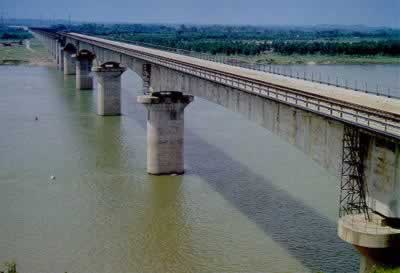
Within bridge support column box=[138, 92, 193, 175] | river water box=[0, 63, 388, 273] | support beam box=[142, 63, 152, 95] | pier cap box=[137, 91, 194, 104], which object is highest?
support beam box=[142, 63, 152, 95]

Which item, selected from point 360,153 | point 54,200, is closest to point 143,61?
point 54,200

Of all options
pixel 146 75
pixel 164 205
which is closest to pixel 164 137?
pixel 164 205

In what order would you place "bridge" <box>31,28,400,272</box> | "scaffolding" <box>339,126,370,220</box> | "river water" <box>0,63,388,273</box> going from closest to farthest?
"bridge" <box>31,28,400,272</box> → "scaffolding" <box>339,126,370,220</box> → "river water" <box>0,63,388,273</box>

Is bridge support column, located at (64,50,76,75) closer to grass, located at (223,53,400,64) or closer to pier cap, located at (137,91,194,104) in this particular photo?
grass, located at (223,53,400,64)

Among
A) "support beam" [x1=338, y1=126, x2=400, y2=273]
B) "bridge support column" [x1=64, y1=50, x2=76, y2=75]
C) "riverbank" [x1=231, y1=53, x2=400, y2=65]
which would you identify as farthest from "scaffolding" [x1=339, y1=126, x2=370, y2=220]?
"riverbank" [x1=231, y1=53, x2=400, y2=65]

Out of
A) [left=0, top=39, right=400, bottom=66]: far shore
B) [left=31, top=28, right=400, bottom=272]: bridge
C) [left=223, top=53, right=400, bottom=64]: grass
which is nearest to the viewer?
[left=31, top=28, right=400, bottom=272]: bridge

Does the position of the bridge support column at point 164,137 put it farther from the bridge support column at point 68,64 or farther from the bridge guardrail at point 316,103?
the bridge support column at point 68,64

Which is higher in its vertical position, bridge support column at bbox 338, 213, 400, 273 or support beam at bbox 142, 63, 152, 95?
support beam at bbox 142, 63, 152, 95

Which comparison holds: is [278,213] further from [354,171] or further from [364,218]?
[364,218]
